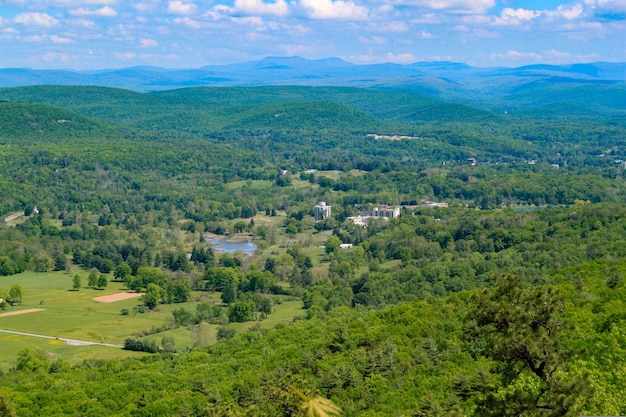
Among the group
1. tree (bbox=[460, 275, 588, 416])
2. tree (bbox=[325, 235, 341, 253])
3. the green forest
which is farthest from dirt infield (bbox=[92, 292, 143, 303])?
tree (bbox=[460, 275, 588, 416])

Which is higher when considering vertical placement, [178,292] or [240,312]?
[240,312]

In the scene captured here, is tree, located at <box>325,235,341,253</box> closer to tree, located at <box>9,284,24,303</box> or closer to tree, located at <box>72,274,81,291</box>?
tree, located at <box>72,274,81,291</box>

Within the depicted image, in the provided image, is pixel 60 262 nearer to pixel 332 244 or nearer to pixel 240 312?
pixel 332 244

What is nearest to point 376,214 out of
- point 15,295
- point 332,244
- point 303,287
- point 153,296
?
point 332,244

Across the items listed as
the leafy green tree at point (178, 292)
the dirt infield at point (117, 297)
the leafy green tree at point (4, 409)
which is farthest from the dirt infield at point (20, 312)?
the leafy green tree at point (4, 409)

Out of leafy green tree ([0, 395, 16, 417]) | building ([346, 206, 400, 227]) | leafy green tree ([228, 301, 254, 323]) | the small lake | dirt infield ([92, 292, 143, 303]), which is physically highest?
leafy green tree ([0, 395, 16, 417])

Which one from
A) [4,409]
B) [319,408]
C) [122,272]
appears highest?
[319,408]

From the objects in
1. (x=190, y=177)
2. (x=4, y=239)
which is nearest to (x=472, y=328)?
(x=4, y=239)

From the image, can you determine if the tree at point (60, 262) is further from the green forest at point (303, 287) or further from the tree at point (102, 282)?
the tree at point (102, 282)
